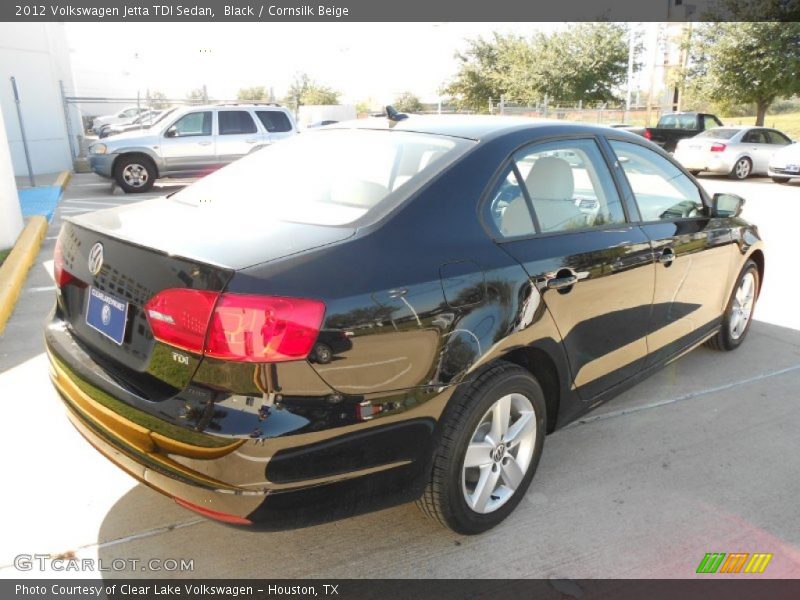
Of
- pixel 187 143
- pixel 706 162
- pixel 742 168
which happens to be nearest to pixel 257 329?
pixel 187 143

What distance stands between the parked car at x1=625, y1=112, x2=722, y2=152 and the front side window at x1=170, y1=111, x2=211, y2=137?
1293 cm

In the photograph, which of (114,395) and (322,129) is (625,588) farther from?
(322,129)

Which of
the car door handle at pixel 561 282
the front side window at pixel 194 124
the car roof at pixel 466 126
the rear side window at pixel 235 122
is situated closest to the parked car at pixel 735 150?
the rear side window at pixel 235 122

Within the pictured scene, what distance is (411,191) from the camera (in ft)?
7.94

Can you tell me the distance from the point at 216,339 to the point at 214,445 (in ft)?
1.07

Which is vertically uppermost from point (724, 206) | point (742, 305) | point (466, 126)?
point (466, 126)

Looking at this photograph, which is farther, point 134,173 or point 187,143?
point 187,143

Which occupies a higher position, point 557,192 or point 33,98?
point 33,98

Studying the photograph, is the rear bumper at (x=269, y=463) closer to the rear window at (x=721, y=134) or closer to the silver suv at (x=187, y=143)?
the silver suv at (x=187, y=143)

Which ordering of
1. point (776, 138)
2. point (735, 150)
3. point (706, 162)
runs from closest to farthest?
1. point (735, 150)
2. point (706, 162)
3. point (776, 138)

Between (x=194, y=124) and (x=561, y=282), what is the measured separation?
41.1 ft

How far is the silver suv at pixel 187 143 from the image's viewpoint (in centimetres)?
1280

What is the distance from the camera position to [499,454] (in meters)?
2.63

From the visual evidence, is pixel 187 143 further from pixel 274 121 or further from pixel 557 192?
pixel 557 192
